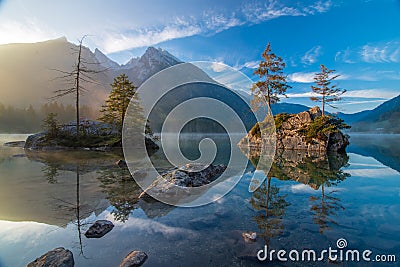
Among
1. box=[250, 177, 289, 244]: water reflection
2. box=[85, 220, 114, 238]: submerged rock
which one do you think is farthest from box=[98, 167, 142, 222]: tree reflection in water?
box=[250, 177, 289, 244]: water reflection

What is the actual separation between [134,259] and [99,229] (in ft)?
5.60

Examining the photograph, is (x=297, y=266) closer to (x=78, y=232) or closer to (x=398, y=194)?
(x=78, y=232)

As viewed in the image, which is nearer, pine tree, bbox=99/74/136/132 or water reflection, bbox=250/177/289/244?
water reflection, bbox=250/177/289/244

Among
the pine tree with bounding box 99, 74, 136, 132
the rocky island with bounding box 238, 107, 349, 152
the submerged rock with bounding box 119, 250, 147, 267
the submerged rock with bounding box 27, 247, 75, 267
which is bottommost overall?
the submerged rock with bounding box 119, 250, 147, 267

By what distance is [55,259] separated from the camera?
353 centimetres

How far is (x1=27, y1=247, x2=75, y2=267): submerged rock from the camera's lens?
3426mm

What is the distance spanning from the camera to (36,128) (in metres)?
79.6

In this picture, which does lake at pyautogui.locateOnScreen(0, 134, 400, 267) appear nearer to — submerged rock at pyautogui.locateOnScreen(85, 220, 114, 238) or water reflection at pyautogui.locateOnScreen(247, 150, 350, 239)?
water reflection at pyautogui.locateOnScreen(247, 150, 350, 239)

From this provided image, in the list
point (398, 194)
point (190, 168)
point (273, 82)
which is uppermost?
point (273, 82)

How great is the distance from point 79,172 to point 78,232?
783 cm

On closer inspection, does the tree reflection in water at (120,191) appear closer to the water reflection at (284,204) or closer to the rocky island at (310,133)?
the water reflection at (284,204)

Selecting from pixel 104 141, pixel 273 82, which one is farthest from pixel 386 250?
pixel 273 82

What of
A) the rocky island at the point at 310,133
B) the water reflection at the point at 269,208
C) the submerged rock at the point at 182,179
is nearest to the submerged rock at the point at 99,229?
the submerged rock at the point at 182,179

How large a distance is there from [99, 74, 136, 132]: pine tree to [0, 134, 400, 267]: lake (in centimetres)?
1731
